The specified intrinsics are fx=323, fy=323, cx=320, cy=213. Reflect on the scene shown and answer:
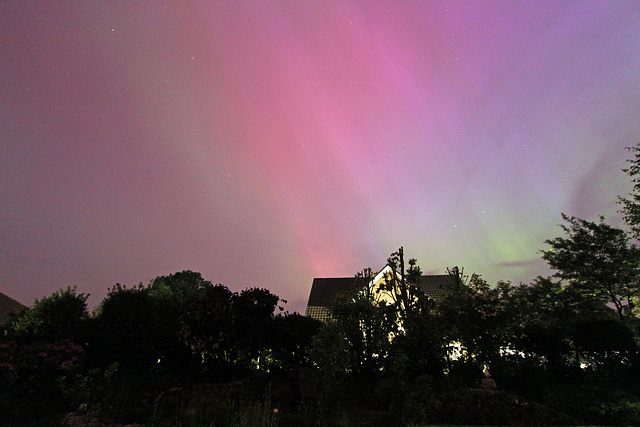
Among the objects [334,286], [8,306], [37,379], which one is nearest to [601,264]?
[334,286]

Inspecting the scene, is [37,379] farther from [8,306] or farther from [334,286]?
[8,306]

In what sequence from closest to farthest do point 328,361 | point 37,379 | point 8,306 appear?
point 37,379
point 328,361
point 8,306

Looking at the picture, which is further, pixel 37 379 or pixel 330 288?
pixel 330 288

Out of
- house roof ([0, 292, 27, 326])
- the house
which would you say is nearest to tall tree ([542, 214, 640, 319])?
the house

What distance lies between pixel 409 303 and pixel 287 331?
5893 millimetres

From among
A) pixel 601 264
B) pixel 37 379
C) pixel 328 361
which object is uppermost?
pixel 601 264

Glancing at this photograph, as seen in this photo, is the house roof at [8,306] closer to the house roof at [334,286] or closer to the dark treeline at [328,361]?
the house roof at [334,286]

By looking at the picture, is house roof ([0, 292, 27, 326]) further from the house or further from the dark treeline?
the dark treeline

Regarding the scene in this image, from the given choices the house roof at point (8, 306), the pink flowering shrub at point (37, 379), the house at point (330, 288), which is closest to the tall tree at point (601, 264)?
the house at point (330, 288)

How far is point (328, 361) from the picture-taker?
11.9 meters

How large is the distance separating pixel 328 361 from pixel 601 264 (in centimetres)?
2532

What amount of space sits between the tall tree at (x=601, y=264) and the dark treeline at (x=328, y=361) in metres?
13.5

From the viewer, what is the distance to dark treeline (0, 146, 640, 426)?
10.0 metres

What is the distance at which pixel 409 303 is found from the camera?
1512cm
